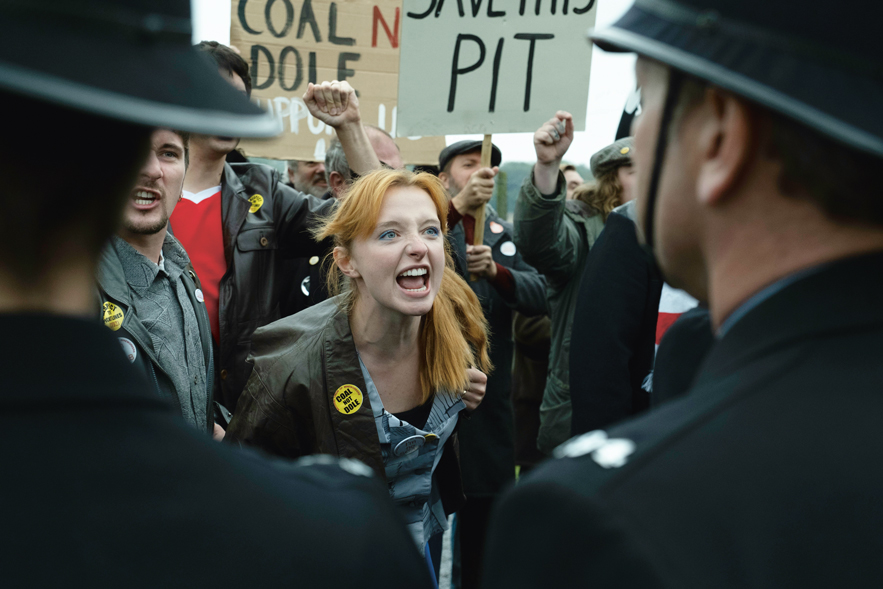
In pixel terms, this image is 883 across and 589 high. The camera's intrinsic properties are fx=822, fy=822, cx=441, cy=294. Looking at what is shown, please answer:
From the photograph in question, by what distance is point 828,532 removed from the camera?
806 millimetres

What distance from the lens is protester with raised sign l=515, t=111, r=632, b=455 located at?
13.7ft

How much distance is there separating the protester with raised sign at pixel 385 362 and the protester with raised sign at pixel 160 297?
0.70 ft

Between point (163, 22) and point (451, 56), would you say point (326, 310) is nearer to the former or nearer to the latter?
point (451, 56)

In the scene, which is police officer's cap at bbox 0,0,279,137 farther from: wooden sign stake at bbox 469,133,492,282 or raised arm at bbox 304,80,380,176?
wooden sign stake at bbox 469,133,492,282

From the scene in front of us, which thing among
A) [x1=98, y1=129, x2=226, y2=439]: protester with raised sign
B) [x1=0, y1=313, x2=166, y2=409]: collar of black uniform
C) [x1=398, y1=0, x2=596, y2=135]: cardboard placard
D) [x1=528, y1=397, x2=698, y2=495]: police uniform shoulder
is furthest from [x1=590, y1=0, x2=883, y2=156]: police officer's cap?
[x1=398, y1=0, x2=596, y2=135]: cardboard placard

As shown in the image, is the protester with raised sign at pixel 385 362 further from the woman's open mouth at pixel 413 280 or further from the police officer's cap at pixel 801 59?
the police officer's cap at pixel 801 59

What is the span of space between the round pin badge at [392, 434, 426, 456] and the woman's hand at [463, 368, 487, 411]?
16.0 inches

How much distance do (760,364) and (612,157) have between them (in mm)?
4111

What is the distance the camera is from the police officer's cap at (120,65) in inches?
27.7

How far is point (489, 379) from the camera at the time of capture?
4.66m

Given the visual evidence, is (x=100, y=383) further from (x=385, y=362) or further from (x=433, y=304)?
(x=433, y=304)

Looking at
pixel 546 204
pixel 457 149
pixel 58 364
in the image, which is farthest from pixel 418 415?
pixel 457 149

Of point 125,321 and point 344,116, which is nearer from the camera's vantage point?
point 125,321

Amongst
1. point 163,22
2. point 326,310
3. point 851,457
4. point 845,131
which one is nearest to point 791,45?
point 845,131
